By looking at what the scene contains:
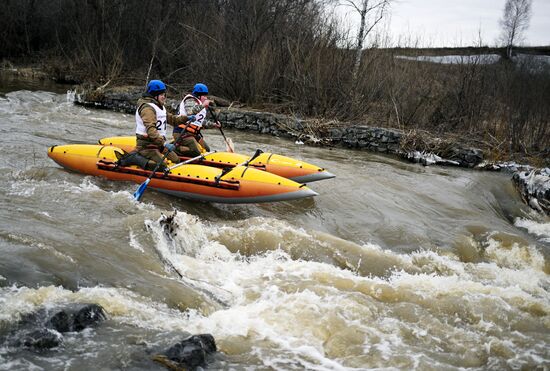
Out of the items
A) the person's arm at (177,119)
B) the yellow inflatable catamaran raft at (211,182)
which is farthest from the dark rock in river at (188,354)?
the person's arm at (177,119)

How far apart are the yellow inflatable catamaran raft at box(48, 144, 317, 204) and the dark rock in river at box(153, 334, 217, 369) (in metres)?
3.76

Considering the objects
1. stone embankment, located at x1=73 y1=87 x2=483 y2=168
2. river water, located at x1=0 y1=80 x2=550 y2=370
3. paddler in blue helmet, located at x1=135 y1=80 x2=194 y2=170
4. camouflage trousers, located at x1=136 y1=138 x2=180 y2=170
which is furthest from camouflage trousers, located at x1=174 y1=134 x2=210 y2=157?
stone embankment, located at x1=73 y1=87 x2=483 y2=168

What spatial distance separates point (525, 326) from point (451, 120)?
11544 mm

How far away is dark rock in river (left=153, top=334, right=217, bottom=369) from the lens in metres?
3.57

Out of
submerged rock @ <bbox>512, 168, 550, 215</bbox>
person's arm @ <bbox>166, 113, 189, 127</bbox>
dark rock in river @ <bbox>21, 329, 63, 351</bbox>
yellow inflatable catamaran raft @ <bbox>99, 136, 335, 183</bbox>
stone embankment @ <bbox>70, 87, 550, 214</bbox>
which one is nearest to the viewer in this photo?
dark rock in river @ <bbox>21, 329, 63, 351</bbox>

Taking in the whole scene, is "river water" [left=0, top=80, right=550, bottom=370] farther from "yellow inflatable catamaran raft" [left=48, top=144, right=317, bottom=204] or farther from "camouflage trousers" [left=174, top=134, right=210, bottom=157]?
"camouflage trousers" [left=174, top=134, right=210, bottom=157]

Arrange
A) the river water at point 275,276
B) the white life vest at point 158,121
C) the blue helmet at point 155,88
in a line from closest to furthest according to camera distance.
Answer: the river water at point 275,276 < the blue helmet at point 155,88 < the white life vest at point 158,121

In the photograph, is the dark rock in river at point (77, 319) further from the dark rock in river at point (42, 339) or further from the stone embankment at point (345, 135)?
the stone embankment at point (345, 135)

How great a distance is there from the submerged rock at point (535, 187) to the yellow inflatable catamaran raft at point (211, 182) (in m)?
5.72

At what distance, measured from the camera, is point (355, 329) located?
4.59m

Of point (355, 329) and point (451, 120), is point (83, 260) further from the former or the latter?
point (451, 120)

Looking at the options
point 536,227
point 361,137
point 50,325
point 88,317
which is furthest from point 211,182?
point 361,137

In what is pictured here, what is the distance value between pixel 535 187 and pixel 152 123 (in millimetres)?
8136

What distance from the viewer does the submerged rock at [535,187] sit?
34.8 feet
